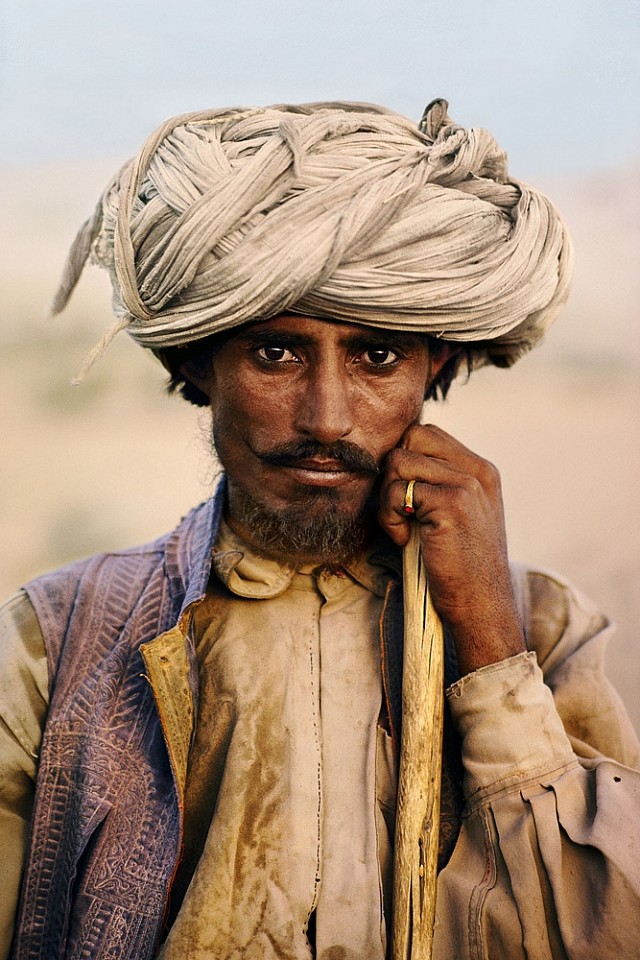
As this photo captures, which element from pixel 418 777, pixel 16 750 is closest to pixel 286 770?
pixel 418 777

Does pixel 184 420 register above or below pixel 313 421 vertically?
below

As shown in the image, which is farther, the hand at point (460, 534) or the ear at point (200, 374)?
the ear at point (200, 374)

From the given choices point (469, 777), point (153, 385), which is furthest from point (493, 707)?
point (153, 385)

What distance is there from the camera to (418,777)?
2309 millimetres

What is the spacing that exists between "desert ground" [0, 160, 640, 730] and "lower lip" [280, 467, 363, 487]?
3.28 meters

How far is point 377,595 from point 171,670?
48 cm

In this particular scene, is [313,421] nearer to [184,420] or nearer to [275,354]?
[275,354]

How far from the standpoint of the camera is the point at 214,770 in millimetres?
2471

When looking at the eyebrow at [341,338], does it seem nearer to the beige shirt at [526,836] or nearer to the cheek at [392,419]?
the cheek at [392,419]

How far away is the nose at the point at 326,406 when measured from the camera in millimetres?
2389

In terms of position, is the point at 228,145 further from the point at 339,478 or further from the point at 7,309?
the point at 7,309

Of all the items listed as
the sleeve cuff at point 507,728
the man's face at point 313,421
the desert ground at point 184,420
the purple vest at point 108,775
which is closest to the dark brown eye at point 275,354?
the man's face at point 313,421

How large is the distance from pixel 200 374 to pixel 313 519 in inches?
17.9

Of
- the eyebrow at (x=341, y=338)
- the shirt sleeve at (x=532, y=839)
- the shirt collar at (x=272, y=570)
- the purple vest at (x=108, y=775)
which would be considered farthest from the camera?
the shirt collar at (x=272, y=570)
